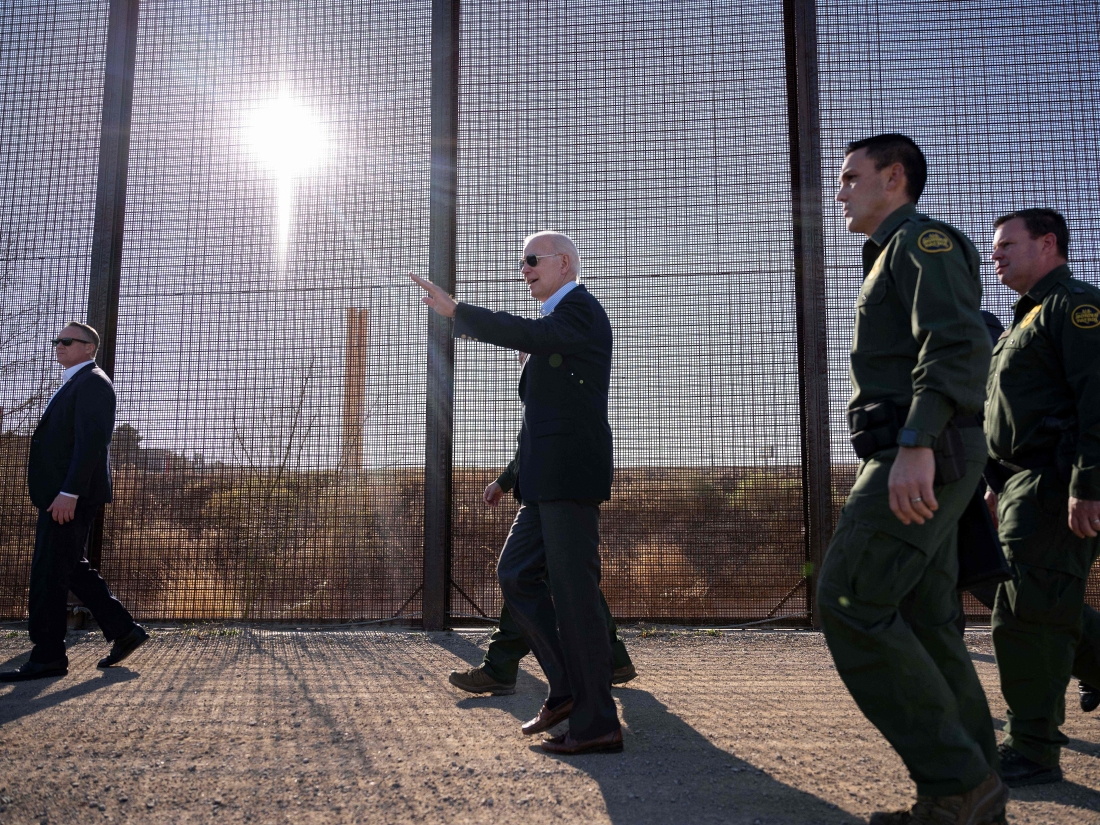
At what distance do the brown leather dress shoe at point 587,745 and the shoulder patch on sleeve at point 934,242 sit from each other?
1.71 meters

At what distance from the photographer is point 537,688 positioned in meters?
3.57

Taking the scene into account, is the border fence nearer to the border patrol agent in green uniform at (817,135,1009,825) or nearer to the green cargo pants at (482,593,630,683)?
the green cargo pants at (482,593,630,683)

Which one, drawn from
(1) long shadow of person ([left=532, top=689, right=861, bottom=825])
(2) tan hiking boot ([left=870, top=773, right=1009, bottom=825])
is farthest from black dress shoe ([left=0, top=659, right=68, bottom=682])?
(2) tan hiking boot ([left=870, top=773, right=1009, bottom=825])

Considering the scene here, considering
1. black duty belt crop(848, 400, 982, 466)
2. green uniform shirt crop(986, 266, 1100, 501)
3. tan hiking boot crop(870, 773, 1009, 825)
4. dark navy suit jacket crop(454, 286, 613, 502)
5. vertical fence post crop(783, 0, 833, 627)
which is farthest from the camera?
vertical fence post crop(783, 0, 833, 627)

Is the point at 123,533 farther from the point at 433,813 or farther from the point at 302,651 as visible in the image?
the point at 433,813

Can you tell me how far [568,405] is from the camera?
104 inches

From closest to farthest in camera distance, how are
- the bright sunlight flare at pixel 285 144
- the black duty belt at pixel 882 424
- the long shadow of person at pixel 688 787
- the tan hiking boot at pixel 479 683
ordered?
1. the black duty belt at pixel 882 424
2. the long shadow of person at pixel 688 787
3. the tan hiking boot at pixel 479 683
4. the bright sunlight flare at pixel 285 144

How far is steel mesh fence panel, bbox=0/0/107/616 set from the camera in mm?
5383

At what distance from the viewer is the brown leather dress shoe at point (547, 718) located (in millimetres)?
2721

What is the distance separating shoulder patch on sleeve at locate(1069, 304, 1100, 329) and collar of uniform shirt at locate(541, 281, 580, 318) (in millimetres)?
1616

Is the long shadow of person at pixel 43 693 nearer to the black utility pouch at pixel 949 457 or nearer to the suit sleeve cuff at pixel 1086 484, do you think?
the black utility pouch at pixel 949 457

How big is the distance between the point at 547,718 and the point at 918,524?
60.2 inches

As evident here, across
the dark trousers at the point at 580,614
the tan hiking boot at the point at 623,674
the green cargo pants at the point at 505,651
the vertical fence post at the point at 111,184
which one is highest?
the vertical fence post at the point at 111,184

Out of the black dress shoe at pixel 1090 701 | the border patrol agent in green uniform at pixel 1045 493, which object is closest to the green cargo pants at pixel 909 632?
the border patrol agent in green uniform at pixel 1045 493
